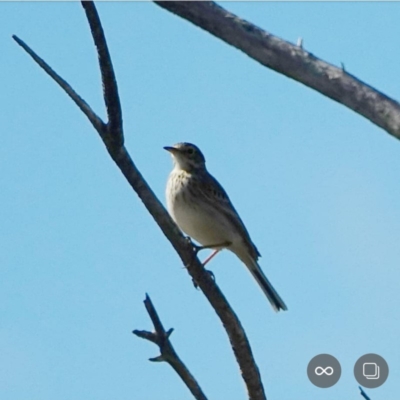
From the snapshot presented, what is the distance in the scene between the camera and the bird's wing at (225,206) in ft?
40.0

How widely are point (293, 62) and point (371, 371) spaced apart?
12.1 feet

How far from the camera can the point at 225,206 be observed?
1230 cm

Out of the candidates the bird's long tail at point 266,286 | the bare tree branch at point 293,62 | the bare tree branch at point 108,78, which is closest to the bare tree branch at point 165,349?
the bare tree branch at point 108,78

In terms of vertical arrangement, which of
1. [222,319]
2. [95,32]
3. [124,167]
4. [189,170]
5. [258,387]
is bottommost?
[258,387]

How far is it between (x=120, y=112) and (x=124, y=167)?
0.37 meters

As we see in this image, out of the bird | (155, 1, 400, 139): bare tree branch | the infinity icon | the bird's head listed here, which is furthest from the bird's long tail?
(155, 1, 400, 139): bare tree branch

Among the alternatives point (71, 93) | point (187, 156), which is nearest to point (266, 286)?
point (187, 156)

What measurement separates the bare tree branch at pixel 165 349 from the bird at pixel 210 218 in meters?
5.29

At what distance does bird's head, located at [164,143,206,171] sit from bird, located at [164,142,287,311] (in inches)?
7.6

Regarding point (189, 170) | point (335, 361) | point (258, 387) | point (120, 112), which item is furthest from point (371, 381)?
point (189, 170)

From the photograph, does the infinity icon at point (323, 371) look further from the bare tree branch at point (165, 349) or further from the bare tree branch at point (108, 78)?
the bare tree branch at point (108, 78)

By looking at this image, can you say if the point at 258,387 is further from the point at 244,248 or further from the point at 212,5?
the point at 244,248

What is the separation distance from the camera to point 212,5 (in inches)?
212

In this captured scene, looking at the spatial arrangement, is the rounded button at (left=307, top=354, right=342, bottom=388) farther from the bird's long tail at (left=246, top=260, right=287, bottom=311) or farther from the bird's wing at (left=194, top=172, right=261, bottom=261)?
the bird's wing at (left=194, top=172, right=261, bottom=261)
